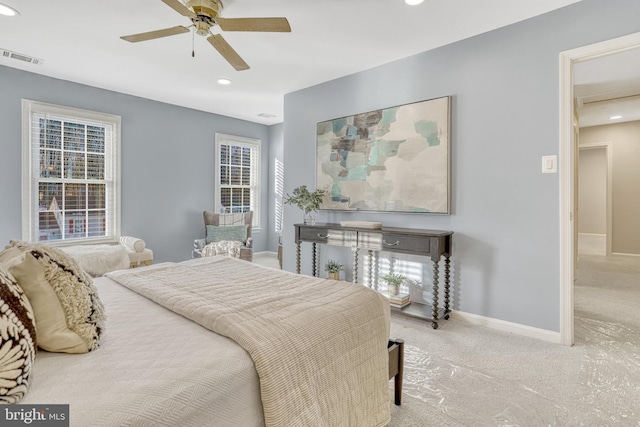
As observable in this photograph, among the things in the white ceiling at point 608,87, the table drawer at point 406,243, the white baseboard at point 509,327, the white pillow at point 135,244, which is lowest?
the white baseboard at point 509,327

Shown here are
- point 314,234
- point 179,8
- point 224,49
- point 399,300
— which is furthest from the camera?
point 314,234

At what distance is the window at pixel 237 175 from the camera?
227 inches

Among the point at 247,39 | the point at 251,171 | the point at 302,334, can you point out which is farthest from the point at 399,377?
the point at 251,171

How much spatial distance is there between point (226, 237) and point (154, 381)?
14.0 ft

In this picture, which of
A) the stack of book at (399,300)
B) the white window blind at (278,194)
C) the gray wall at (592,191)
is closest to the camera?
the stack of book at (399,300)

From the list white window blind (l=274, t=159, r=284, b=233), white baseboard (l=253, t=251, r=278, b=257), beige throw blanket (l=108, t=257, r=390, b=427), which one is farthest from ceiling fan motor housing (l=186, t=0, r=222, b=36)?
white baseboard (l=253, t=251, r=278, b=257)

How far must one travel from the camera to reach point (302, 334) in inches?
50.4

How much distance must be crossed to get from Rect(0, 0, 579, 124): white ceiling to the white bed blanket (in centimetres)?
242

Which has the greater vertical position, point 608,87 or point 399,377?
point 608,87

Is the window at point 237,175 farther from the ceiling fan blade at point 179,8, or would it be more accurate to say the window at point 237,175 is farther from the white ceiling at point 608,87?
the white ceiling at point 608,87

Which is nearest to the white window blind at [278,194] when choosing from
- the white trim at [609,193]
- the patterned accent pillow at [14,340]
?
the patterned accent pillow at [14,340]

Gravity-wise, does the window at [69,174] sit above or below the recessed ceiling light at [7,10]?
below

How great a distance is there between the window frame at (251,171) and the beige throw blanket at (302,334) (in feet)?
12.6
